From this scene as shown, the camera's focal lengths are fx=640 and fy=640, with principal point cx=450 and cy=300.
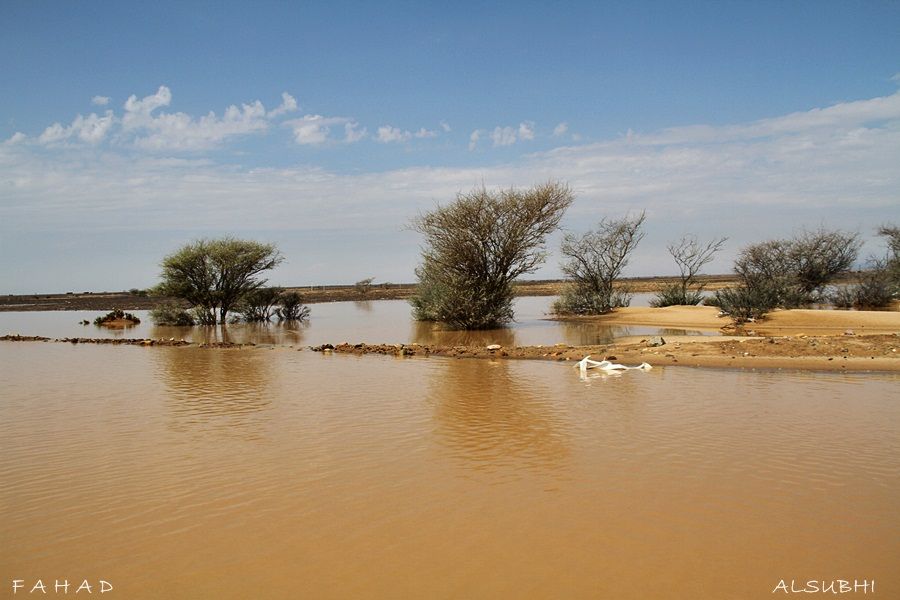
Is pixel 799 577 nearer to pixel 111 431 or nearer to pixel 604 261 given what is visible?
pixel 111 431

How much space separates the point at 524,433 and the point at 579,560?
3.29 m

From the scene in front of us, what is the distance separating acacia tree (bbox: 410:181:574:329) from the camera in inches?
930

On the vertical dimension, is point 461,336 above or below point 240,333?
below

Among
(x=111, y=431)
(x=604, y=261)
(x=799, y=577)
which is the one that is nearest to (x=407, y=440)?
(x=111, y=431)

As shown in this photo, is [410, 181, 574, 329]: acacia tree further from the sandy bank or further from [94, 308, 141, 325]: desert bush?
[94, 308, 141, 325]: desert bush

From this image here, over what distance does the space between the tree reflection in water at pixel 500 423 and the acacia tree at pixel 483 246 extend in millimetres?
11413

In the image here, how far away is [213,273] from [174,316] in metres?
2.99

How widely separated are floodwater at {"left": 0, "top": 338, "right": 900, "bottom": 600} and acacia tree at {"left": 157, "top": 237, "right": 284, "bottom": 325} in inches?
750

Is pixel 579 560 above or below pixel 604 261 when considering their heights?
below

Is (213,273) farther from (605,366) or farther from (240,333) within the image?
(605,366)

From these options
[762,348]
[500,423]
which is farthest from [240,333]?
[500,423]

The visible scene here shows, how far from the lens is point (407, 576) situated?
404 cm

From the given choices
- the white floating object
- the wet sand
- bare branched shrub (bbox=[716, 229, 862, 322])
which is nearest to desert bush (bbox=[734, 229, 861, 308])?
bare branched shrub (bbox=[716, 229, 862, 322])

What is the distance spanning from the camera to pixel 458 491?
5543mm
